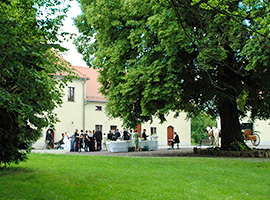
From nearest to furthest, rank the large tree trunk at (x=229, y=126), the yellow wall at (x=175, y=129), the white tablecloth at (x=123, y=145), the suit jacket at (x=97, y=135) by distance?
the large tree trunk at (x=229, y=126)
the white tablecloth at (x=123, y=145)
the suit jacket at (x=97, y=135)
the yellow wall at (x=175, y=129)

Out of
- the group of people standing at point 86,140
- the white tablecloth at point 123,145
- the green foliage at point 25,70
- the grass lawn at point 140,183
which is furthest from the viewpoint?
the group of people standing at point 86,140

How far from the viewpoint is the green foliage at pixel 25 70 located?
20.8ft

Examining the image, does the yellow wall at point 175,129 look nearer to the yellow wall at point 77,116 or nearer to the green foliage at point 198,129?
the yellow wall at point 77,116

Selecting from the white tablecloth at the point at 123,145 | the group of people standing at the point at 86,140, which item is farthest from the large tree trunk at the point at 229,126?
the group of people standing at the point at 86,140

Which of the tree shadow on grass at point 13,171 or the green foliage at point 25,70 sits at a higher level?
the green foliage at point 25,70

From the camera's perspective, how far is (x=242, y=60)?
1912 cm

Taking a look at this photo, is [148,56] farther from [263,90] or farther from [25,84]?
[25,84]

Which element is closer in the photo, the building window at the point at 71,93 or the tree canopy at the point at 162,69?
the tree canopy at the point at 162,69

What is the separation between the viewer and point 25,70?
23.8 feet

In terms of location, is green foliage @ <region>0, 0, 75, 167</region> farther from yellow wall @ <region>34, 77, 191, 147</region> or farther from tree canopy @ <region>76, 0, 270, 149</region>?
yellow wall @ <region>34, 77, 191, 147</region>

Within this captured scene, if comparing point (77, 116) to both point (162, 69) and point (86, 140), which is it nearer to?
point (86, 140)

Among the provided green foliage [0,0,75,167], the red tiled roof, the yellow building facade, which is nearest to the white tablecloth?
the yellow building facade

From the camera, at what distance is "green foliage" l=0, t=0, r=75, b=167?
249 inches

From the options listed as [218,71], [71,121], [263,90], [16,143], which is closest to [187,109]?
[218,71]
